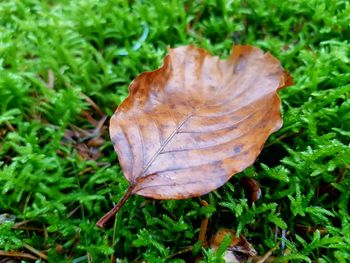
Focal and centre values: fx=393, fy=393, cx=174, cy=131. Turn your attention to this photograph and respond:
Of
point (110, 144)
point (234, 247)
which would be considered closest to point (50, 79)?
point (110, 144)

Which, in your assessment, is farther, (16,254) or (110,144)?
(110,144)

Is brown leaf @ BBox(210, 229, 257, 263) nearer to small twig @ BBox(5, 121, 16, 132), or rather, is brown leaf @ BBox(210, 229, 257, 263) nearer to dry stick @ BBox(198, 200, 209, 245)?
dry stick @ BBox(198, 200, 209, 245)

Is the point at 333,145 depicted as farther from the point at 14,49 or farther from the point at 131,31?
the point at 14,49

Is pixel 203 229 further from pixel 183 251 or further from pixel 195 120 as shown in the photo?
pixel 195 120

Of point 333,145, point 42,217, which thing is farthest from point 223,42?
point 42,217

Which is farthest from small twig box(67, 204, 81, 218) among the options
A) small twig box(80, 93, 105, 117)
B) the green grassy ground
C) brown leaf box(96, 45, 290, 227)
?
small twig box(80, 93, 105, 117)

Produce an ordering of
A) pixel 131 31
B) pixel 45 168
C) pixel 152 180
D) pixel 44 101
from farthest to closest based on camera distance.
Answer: pixel 131 31
pixel 44 101
pixel 45 168
pixel 152 180

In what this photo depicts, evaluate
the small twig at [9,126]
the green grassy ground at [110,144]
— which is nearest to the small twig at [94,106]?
the green grassy ground at [110,144]

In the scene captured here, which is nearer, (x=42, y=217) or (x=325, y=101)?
(x=42, y=217)
